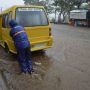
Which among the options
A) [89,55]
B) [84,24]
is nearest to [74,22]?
[84,24]

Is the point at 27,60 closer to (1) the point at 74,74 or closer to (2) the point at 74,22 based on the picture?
(1) the point at 74,74

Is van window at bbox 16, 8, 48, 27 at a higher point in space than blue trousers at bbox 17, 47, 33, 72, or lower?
higher

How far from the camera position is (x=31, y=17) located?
1096 cm

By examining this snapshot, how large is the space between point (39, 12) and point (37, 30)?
83 centimetres

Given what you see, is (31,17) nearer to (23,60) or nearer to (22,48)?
(22,48)

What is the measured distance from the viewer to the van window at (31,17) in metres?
10.7

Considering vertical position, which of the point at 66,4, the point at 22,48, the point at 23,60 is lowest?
the point at 23,60

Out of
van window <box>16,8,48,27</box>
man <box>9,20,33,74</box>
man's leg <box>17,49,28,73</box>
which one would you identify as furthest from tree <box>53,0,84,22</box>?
man's leg <box>17,49,28,73</box>

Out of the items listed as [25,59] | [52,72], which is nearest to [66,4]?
[52,72]

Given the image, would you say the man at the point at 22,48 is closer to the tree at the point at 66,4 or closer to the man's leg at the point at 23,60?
the man's leg at the point at 23,60

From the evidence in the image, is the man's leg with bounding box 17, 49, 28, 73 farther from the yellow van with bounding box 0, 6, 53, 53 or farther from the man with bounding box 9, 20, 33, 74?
the yellow van with bounding box 0, 6, 53, 53

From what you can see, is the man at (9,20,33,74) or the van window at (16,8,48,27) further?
the van window at (16,8,48,27)

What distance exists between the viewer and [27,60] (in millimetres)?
8539

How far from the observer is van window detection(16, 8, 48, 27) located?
1070 centimetres
